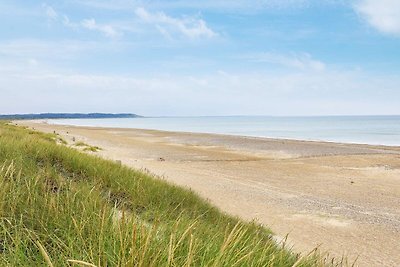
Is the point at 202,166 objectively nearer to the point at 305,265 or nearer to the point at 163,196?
the point at 163,196

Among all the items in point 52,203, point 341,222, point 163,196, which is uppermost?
point 52,203

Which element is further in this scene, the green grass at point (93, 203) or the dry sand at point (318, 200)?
the dry sand at point (318, 200)

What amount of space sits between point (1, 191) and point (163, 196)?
13.0 ft

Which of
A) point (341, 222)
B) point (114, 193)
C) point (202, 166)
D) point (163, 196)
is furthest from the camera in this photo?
point (202, 166)

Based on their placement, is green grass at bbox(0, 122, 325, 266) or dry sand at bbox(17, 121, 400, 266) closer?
green grass at bbox(0, 122, 325, 266)

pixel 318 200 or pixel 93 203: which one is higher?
pixel 93 203

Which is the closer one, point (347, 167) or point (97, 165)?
point (97, 165)

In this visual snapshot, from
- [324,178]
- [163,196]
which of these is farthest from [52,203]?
[324,178]

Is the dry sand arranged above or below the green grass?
below

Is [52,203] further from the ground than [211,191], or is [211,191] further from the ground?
[52,203]

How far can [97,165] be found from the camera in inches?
323

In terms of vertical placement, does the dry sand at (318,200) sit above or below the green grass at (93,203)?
below

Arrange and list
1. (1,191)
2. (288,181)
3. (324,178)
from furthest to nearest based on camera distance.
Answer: (324,178)
(288,181)
(1,191)

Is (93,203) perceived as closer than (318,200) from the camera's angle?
Yes
